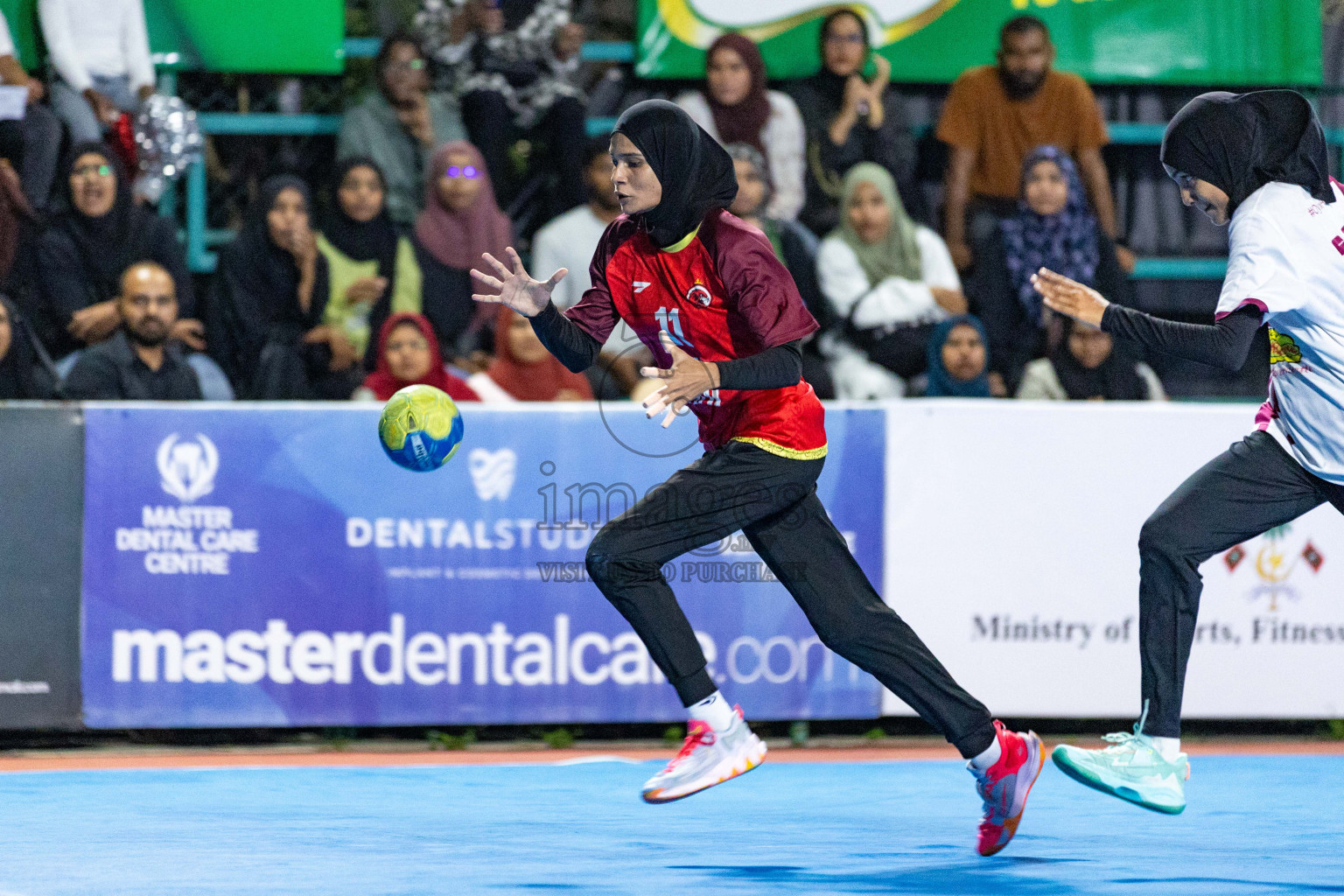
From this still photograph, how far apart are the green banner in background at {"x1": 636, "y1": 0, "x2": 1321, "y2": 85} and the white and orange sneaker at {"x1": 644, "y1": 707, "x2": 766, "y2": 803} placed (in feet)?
22.0

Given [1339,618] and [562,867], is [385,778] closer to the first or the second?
[562,867]

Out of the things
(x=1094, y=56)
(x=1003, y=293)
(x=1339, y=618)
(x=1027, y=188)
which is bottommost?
(x=1339, y=618)

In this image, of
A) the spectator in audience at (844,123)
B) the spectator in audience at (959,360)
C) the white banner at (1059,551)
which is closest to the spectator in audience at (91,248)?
the spectator in audience at (844,123)

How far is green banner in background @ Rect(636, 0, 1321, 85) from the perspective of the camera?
439 inches

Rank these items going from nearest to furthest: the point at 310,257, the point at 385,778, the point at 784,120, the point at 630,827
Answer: the point at 630,827 < the point at 385,778 < the point at 310,257 < the point at 784,120

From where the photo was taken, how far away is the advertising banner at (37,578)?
7.47 meters

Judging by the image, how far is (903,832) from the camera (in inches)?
228

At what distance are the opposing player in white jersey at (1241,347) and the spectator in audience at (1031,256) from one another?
4.70 m

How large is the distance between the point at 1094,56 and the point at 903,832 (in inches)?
289

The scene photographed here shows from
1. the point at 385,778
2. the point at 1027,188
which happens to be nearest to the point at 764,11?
the point at 1027,188

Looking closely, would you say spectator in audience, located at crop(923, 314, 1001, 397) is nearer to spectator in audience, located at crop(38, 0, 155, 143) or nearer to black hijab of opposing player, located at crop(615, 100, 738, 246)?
black hijab of opposing player, located at crop(615, 100, 738, 246)

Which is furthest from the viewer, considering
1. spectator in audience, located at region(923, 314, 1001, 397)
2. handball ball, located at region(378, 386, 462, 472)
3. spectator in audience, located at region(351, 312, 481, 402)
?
spectator in audience, located at region(923, 314, 1001, 397)

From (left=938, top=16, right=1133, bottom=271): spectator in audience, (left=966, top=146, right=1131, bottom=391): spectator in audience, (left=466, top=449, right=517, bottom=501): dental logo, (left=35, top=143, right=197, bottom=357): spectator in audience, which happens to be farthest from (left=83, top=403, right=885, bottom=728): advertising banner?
(left=938, top=16, right=1133, bottom=271): spectator in audience

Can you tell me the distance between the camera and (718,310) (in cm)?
521
